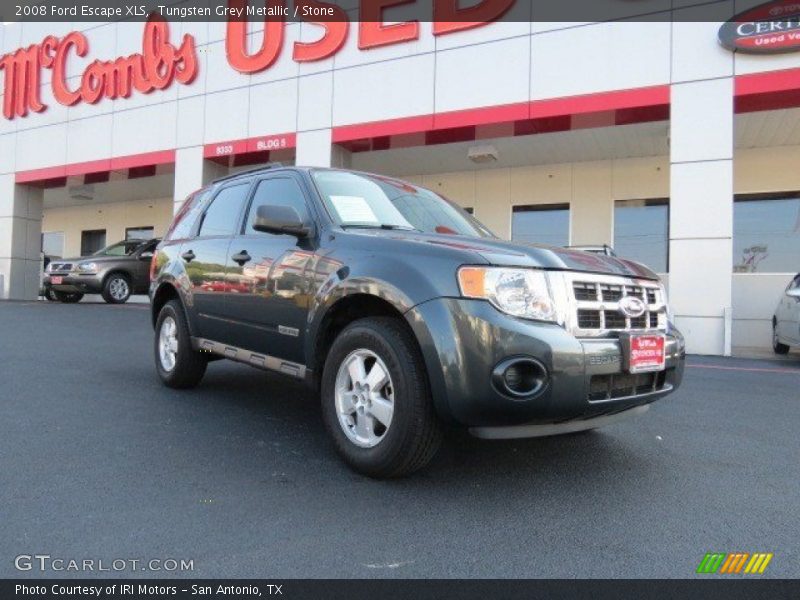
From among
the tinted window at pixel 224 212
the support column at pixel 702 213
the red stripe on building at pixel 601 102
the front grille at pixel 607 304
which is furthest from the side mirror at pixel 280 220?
the red stripe on building at pixel 601 102

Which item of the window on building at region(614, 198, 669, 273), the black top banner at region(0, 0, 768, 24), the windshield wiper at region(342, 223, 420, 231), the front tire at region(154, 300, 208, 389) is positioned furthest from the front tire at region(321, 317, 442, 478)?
the window on building at region(614, 198, 669, 273)

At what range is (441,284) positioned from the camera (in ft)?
9.27

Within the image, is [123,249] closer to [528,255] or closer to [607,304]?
[528,255]

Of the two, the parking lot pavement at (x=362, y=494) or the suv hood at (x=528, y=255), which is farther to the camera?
the suv hood at (x=528, y=255)

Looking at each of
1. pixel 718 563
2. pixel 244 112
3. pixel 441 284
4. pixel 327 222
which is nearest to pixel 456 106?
pixel 244 112

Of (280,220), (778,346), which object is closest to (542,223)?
(778,346)

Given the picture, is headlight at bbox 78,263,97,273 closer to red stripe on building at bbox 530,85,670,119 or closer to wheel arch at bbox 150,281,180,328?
wheel arch at bbox 150,281,180,328

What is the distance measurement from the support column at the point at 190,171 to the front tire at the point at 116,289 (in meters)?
2.31

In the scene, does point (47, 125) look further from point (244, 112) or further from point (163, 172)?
point (244, 112)

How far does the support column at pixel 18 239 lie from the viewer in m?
17.8

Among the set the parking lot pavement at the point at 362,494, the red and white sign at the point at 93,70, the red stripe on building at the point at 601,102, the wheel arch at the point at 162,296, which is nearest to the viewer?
the parking lot pavement at the point at 362,494

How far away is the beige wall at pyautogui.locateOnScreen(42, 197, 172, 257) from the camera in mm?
20828

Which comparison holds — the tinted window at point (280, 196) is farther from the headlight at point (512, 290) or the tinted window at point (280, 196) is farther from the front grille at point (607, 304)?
the front grille at point (607, 304)

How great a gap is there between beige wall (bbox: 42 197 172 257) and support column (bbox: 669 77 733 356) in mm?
16435
